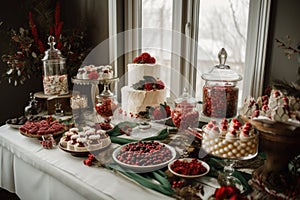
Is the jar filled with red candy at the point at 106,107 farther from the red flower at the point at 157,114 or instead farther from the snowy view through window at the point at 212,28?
the snowy view through window at the point at 212,28

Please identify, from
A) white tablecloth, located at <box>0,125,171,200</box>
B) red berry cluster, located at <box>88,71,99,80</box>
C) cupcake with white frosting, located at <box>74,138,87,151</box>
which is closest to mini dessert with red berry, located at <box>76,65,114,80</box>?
red berry cluster, located at <box>88,71,99,80</box>

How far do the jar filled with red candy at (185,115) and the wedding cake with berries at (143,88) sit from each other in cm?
19

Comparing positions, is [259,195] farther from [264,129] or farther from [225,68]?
[225,68]

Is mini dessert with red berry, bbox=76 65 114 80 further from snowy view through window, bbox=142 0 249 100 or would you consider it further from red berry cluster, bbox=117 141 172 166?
red berry cluster, bbox=117 141 172 166

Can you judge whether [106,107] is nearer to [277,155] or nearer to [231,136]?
[231,136]

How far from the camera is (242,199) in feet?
2.97

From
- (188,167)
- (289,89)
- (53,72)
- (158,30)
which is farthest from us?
(158,30)

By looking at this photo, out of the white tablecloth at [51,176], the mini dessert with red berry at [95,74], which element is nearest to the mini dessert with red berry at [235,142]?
the white tablecloth at [51,176]

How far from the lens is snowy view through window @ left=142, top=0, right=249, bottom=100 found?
1.77 metres

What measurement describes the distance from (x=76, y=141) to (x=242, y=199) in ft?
2.55

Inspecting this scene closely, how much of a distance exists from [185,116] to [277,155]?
1.89 feet

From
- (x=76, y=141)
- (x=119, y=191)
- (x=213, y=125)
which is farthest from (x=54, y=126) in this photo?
(x=213, y=125)

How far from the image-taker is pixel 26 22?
7.40ft

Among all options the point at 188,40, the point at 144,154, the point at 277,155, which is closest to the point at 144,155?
the point at 144,154
